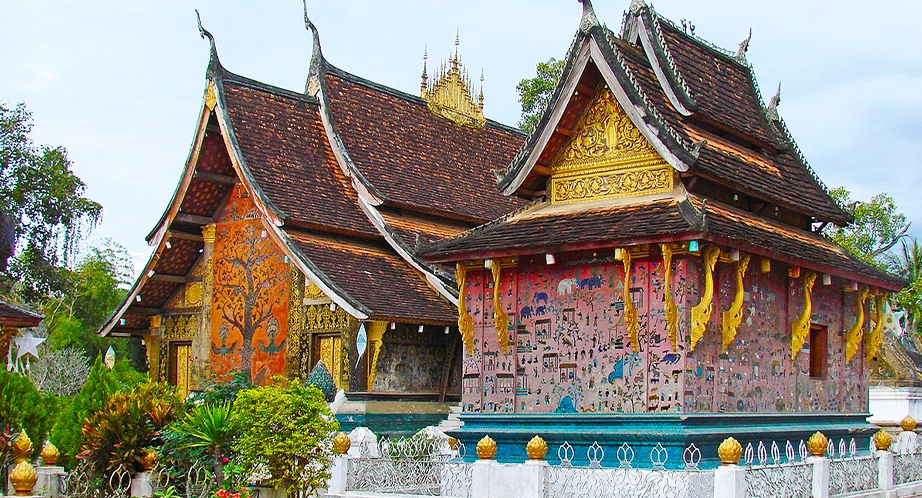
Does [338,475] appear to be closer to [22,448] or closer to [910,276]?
[22,448]

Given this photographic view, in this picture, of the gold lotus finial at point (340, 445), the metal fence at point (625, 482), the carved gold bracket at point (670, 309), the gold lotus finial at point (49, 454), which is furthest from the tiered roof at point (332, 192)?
the metal fence at point (625, 482)

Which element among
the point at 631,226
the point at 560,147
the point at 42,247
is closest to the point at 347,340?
the point at 560,147

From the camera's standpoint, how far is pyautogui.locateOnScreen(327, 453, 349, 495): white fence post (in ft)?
47.8

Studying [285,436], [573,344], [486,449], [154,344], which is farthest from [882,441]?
[154,344]

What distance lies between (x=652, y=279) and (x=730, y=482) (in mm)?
3380

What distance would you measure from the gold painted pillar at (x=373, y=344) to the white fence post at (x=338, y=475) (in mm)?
4920

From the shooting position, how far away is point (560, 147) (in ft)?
54.6

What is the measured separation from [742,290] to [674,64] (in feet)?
→ 11.5

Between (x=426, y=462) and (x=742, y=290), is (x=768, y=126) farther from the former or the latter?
(x=426, y=462)

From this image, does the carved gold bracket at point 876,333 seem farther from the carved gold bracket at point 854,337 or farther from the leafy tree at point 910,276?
the leafy tree at point 910,276

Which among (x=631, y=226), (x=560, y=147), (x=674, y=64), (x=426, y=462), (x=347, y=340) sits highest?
(x=674, y=64)

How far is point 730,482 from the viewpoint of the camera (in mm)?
11875

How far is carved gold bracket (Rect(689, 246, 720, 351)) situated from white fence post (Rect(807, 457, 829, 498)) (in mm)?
1880

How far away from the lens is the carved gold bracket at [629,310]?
1455 cm
